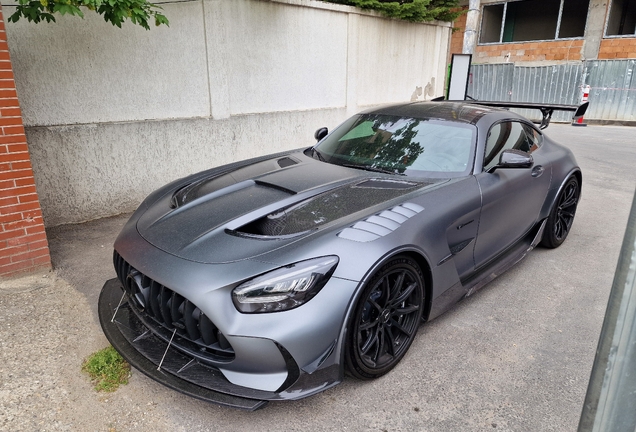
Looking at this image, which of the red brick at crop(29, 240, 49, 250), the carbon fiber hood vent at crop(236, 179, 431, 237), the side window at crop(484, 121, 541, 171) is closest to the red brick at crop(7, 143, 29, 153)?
the red brick at crop(29, 240, 49, 250)

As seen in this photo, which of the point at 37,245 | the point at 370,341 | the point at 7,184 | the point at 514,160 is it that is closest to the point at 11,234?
the point at 37,245

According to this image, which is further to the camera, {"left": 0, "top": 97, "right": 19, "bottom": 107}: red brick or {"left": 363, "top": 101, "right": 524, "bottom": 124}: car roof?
{"left": 363, "top": 101, "right": 524, "bottom": 124}: car roof

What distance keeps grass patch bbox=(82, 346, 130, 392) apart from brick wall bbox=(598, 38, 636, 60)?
19.3m

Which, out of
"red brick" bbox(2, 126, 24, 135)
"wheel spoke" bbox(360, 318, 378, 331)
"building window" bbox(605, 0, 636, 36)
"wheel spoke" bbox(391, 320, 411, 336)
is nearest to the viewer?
"wheel spoke" bbox(360, 318, 378, 331)

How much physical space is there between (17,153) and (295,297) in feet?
9.03

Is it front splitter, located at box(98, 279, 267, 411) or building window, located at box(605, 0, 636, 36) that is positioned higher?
building window, located at box(605, 0, 636, 36)

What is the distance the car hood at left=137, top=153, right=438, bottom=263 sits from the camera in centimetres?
232

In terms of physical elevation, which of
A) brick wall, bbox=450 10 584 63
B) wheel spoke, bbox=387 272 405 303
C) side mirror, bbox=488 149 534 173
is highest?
brick wall, bbox=450 10 584 63

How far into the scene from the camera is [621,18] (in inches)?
722

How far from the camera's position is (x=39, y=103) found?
4.63 m

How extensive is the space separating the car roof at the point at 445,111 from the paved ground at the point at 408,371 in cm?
141

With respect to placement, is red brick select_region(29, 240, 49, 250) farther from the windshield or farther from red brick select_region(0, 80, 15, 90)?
the windshield

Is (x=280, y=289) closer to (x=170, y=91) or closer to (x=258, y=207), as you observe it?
(x=258, y=207)

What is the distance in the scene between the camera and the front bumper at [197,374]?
6.59 feet
